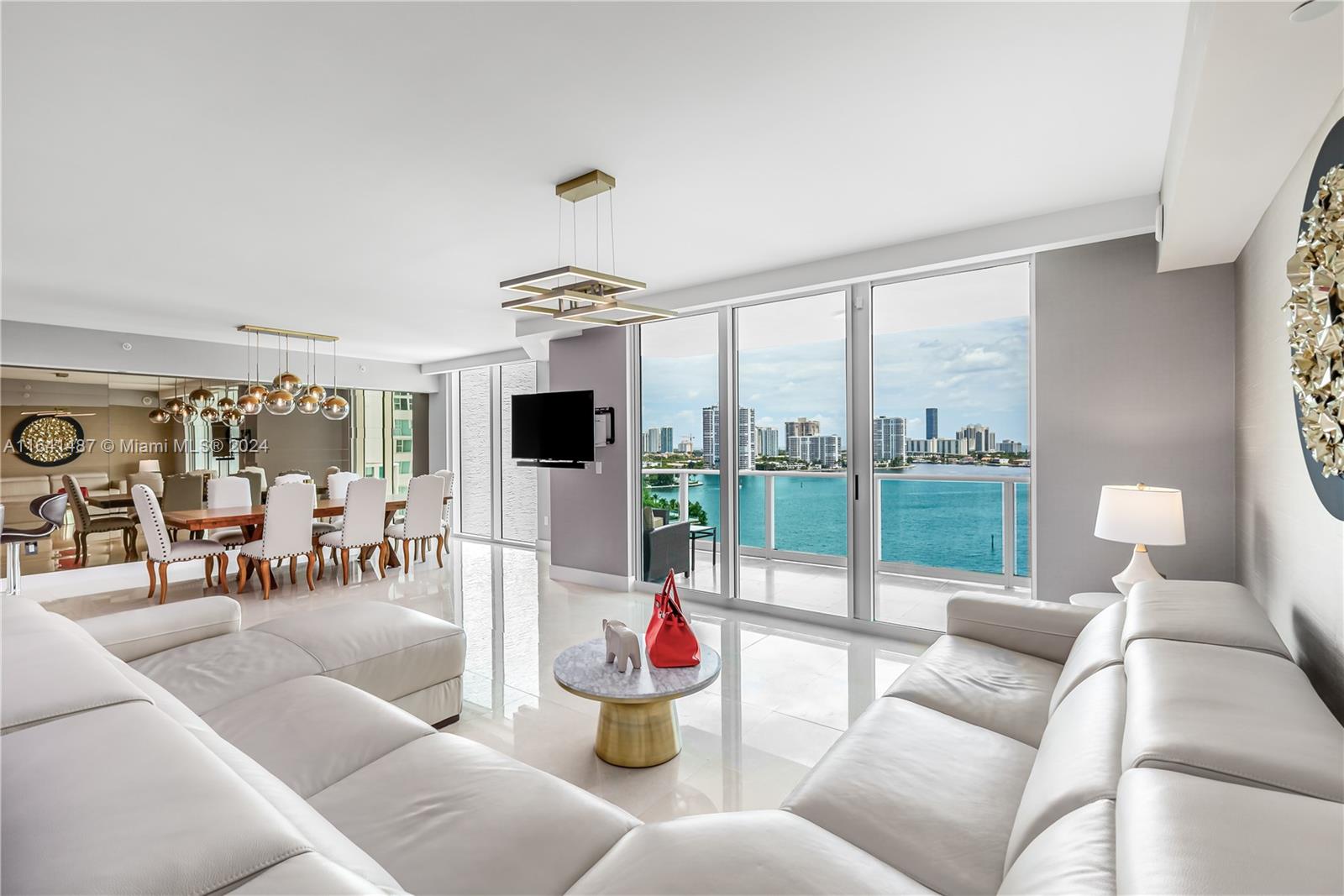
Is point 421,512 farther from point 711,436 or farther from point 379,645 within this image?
point 379,645

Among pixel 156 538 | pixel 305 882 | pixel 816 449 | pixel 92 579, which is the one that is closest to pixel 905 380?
pixel 816 449

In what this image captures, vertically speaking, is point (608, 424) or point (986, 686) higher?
point (608, 424)

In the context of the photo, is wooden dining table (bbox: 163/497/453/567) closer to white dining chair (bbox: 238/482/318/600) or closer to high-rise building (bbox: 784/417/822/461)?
white dining chair (bbox: 238/482/318/600)

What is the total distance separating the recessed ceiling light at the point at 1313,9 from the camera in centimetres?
121

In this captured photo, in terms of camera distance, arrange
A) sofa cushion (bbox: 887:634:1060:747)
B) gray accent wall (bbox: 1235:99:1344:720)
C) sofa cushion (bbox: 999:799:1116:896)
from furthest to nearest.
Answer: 1. sofa cushion (bbox: 887:634:1060:747)
2. gray accent wall (bbox: 1235:99:1344:720)
3. sofa cushion (bbox: 999:799:1116:896)

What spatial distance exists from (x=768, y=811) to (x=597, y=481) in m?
4.76

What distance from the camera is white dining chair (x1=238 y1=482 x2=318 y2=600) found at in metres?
5.45

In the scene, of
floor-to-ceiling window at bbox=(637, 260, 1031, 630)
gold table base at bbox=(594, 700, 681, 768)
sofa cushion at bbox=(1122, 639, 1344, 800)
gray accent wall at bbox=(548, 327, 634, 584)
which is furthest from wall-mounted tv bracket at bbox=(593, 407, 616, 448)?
sofa cushion at bbox=(1122, 639, 1344, 800)

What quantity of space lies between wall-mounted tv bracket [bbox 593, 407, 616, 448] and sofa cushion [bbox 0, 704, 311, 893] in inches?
189

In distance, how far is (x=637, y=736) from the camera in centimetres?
255

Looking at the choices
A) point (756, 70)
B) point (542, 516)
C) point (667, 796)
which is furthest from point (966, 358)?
point (542, 516)

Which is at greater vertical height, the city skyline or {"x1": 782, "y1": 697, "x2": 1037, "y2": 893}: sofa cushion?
the city skyline

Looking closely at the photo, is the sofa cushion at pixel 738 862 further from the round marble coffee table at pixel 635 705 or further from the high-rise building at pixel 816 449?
the high-rise building at pixel 816 449

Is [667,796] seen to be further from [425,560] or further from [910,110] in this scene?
[425,560]
